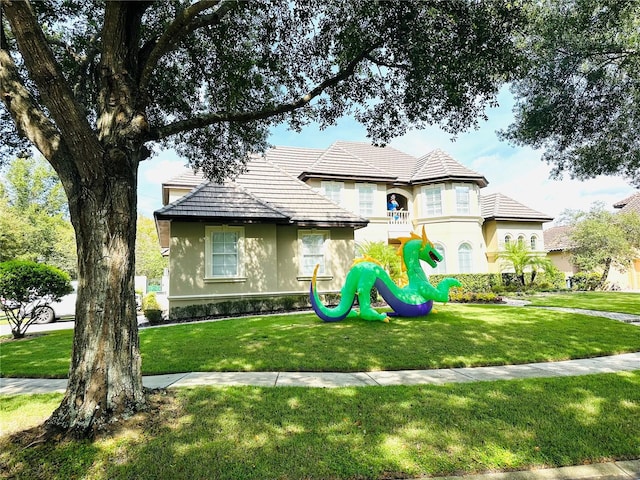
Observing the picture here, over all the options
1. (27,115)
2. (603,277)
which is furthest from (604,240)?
(27,115)

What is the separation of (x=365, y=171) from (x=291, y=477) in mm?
21506

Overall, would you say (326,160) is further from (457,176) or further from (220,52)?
(220,52)

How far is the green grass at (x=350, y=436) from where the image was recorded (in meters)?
3.01

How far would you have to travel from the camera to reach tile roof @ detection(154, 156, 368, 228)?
14219mm

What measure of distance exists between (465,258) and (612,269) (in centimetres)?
1542

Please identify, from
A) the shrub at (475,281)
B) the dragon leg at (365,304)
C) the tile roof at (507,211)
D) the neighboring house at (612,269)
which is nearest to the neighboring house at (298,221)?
the tile roof at (507,211)

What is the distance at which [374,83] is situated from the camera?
8969 millimetres

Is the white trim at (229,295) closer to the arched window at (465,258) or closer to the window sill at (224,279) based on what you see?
the window sill at (224,279)

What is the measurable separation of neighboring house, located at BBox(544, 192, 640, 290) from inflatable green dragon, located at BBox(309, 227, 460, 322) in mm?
22937

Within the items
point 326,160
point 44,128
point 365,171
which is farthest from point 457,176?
point 44,128

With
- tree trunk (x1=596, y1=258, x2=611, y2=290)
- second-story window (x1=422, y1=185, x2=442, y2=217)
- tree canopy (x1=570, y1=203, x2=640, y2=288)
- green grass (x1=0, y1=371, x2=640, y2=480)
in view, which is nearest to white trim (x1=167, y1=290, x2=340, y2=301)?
green grass (x1=0, y1=371, x2=640, y2=480)

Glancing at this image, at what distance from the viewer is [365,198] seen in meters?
23.1

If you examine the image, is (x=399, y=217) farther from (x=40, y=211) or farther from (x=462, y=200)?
(x=40, y=211)

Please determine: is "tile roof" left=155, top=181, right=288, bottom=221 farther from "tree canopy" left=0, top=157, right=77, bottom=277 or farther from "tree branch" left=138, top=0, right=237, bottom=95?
"tree canopy" left=0, top=157, right=77, bottom=277
